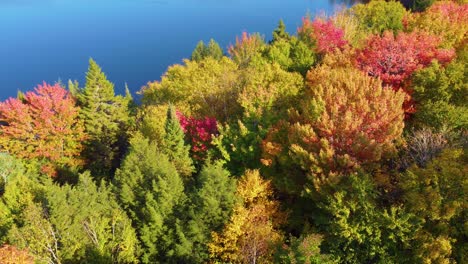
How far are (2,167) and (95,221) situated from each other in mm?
16361

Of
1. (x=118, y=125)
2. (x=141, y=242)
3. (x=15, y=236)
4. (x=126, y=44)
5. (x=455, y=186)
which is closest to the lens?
(x=455, y=186)

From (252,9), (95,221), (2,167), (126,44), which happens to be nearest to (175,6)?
(252,9)

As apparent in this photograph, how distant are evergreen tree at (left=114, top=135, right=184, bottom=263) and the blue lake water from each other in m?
65.7

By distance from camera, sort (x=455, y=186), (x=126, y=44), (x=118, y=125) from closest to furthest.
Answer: (x=455, y=186) < (x=118, y=125) < (x=126, y=44)

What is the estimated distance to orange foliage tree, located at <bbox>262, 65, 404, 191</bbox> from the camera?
85.7ft

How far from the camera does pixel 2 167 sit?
37688 mm

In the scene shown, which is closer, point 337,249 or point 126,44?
point 337,249

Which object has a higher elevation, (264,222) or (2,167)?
(2,167)

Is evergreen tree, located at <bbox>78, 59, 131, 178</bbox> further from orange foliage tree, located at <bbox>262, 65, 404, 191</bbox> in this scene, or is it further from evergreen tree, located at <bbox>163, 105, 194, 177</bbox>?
orange foliage tree, located at <bbox>262, 65, 404, 191</bbox>

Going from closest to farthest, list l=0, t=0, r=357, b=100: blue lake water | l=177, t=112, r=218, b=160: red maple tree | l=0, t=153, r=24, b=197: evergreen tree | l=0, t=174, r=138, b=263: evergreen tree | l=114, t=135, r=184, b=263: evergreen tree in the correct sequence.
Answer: l=0, t=174, r=138, b=263: evergreen tree
l=114, t=135, r=184, b=263: evergreen tree
l=0, t=153, r=24, b=197: evergreen tree
l=177, t=112, r=218, b=160: red maple tree
l=0, t=0, r=357, b=100: blue lake water

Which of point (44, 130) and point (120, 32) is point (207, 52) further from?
point (120, 32)

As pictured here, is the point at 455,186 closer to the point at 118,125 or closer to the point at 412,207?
the point at 412,207

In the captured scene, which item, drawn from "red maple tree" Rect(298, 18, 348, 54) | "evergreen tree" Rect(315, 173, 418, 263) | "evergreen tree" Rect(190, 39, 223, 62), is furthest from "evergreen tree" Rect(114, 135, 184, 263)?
"evergreen tree" Rect(190, 39, 223, 62)

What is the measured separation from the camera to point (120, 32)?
121 meters
